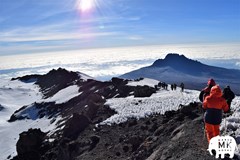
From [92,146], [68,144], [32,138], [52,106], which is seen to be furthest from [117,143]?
[52,106]

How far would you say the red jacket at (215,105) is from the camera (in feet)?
44.7

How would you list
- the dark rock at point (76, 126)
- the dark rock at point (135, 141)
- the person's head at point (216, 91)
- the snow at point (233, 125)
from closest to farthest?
Answer: the person's head at point (216, 91)
the snow at point (233, 125)
the dark rock at point (135, 141)
the dark rock at point (76, 126)

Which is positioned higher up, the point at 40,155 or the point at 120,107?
the point at 120,107

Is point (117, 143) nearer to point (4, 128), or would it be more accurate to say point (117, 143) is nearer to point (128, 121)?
point (128, 121)

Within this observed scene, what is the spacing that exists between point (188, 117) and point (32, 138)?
839 inches

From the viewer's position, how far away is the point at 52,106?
229 ft

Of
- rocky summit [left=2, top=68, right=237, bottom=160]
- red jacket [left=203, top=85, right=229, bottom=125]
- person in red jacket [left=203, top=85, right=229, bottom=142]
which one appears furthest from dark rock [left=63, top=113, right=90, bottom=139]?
red jacket [left=203, top=85, right=229, bottom=125]

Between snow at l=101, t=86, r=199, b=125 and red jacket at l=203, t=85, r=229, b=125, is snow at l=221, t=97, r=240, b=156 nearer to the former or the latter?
red jacket at l=203, t=85, r=229, b=125

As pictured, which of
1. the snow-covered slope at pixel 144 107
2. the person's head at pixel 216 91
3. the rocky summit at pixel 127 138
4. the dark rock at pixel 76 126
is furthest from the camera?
the dark rock at pixel 76 126

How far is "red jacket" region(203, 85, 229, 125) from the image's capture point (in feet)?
44.7

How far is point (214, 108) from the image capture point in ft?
45.3

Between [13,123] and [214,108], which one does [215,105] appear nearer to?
[214,108]

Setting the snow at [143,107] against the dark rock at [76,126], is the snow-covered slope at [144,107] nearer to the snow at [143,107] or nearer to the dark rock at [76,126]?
the snow at [143,107]

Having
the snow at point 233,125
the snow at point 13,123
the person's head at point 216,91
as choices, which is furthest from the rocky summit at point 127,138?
the snow at point 13,123
